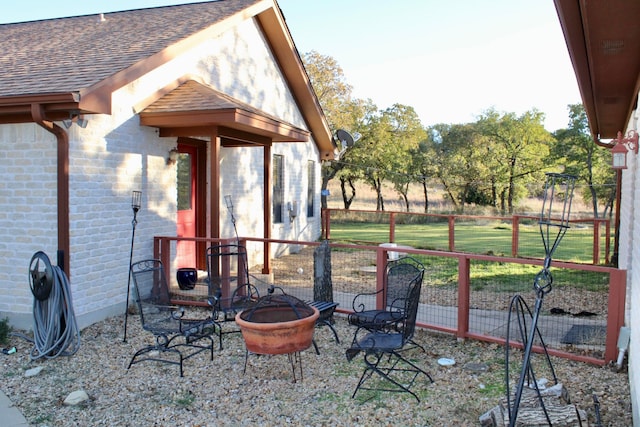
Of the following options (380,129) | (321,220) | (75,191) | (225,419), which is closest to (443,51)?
(380,129)

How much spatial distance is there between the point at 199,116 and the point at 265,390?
397 cm

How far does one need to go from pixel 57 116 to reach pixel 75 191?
918mm

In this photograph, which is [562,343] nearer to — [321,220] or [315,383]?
[315,383]

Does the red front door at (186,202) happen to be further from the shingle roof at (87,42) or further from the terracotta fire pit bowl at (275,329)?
the terracotta fire pit bowl at (275,329)

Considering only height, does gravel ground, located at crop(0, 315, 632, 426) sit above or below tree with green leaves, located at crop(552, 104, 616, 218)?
below

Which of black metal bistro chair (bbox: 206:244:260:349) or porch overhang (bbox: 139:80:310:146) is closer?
black metal bistro chair (bbox: 206:244:260:349)

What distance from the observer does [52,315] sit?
5.57m

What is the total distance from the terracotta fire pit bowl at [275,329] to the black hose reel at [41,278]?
2.27 m

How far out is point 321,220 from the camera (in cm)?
1608

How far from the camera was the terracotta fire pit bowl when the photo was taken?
15.1 ft

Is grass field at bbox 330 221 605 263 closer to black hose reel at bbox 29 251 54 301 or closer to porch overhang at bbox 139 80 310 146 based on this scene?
porch overhang at bbox 139 80 310 146

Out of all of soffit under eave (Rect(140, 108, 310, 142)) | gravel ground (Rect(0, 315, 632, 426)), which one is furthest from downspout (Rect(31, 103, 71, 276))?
soffit under eave (Rect(140, 108, 310, 142))

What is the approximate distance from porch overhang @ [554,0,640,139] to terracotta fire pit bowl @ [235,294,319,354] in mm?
3091

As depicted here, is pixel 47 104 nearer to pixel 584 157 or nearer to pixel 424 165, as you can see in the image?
pixel 584 157
